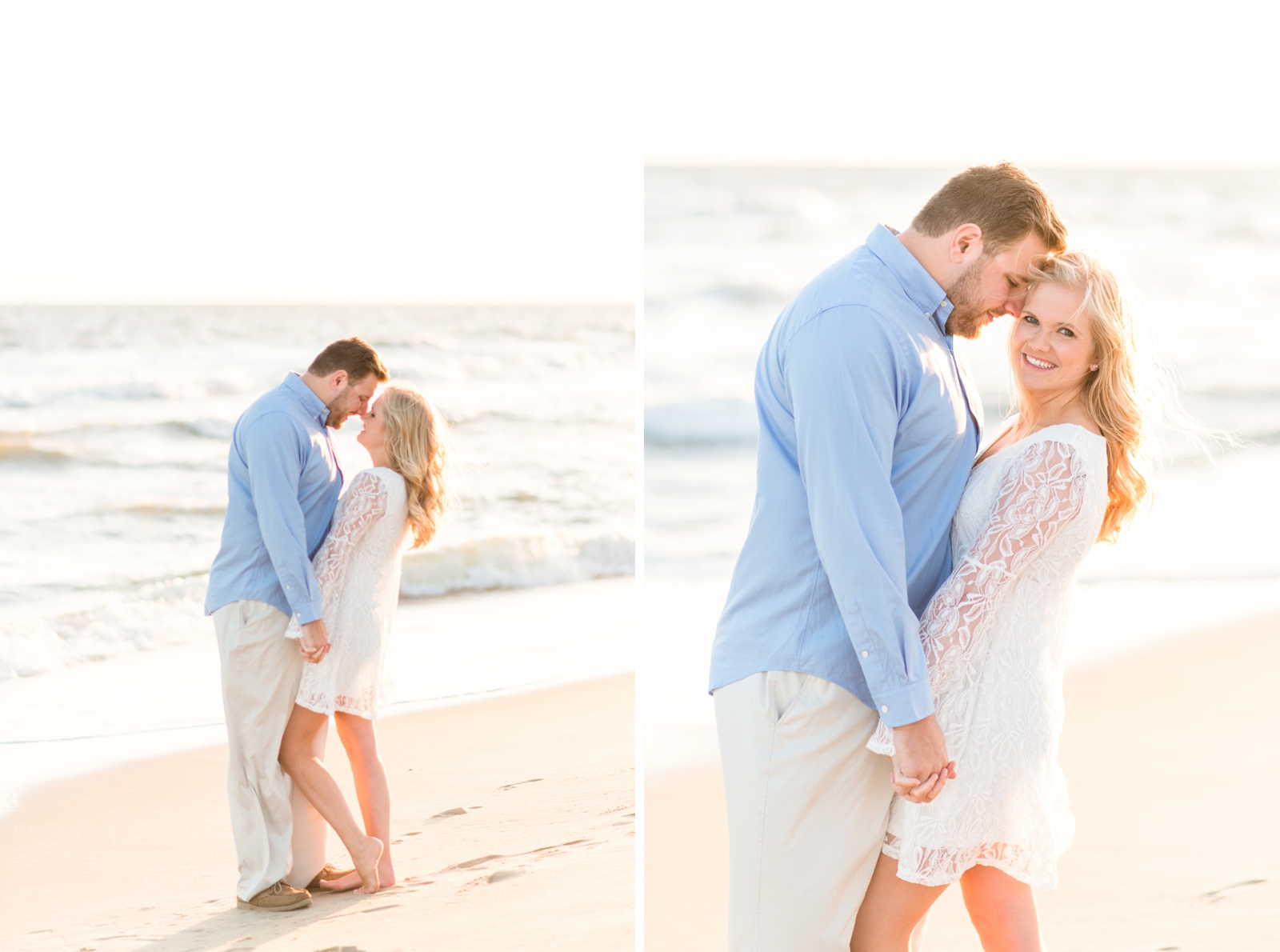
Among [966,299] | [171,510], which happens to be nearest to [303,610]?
[966,299]

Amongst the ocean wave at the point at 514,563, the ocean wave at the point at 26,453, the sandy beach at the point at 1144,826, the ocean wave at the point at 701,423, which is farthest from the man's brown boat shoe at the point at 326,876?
the ocean wave at the point at 26,453

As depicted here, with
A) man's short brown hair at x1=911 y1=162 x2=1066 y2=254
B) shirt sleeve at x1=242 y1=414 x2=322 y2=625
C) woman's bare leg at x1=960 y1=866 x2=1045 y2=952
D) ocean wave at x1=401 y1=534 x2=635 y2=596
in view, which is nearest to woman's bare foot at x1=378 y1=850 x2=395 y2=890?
shirt sleeve at x1=242 y1=414 x2=322 y2=625

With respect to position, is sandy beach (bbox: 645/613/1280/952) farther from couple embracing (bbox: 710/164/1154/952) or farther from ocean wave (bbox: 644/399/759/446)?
ocean wave (bbox: 644/399/759/446)

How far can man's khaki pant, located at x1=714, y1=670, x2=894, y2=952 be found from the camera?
177 cm

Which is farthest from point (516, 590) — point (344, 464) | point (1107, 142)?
point (1107, 142)

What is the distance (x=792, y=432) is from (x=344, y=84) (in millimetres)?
16821

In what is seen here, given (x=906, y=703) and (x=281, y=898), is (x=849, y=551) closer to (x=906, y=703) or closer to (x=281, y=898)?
(x=906, y=703)

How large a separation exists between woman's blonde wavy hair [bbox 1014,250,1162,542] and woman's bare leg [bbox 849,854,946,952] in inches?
25.8

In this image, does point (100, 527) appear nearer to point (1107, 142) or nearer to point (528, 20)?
point (528, 20)

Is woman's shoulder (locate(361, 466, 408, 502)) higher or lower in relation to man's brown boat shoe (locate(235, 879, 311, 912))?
higher

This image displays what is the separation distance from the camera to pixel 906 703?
1.66m

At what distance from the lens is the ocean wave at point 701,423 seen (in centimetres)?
1071

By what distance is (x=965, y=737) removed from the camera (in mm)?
1785

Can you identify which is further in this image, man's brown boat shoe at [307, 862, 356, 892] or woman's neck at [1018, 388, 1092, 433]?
man's brown boat shoe at [307, 862, 356, 892]
